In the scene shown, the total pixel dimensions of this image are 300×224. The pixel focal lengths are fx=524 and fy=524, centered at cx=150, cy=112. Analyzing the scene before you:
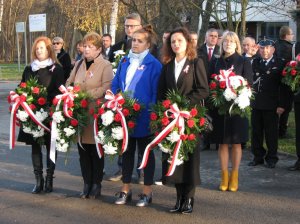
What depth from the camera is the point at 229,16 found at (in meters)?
13.4

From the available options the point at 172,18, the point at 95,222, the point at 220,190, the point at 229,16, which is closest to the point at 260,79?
the point at 220,190

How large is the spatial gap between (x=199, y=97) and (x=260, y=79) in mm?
2630

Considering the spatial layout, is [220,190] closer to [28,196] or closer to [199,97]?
[199,97]

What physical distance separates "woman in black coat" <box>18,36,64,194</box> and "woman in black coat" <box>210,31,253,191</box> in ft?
6.94

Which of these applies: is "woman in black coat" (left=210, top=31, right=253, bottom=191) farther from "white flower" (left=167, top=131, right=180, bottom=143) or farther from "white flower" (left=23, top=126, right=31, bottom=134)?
"white flower" (left=23, top=126, right=31, bottom=134)

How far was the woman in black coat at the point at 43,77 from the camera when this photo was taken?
6.79 metres

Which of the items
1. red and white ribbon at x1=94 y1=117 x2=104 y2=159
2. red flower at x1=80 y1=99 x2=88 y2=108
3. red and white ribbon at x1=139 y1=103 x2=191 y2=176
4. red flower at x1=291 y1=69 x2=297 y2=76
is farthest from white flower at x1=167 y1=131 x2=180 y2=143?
red flower at x1=291 y1=69 x2=297 y2=76

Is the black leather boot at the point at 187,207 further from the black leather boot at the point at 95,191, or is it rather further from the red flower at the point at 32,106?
the red flower at the point at 32,106

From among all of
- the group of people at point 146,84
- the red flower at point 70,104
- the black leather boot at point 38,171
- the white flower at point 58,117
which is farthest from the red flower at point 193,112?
the black leather boot at point 38,171

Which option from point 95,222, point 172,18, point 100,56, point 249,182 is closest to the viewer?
point 95,222

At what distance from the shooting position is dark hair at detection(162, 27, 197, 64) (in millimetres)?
5914

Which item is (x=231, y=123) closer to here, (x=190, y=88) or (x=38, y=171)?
(x=190, y=88)

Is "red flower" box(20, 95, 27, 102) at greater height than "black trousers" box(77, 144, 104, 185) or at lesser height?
greater

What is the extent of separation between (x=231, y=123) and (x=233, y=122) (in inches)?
1.2
